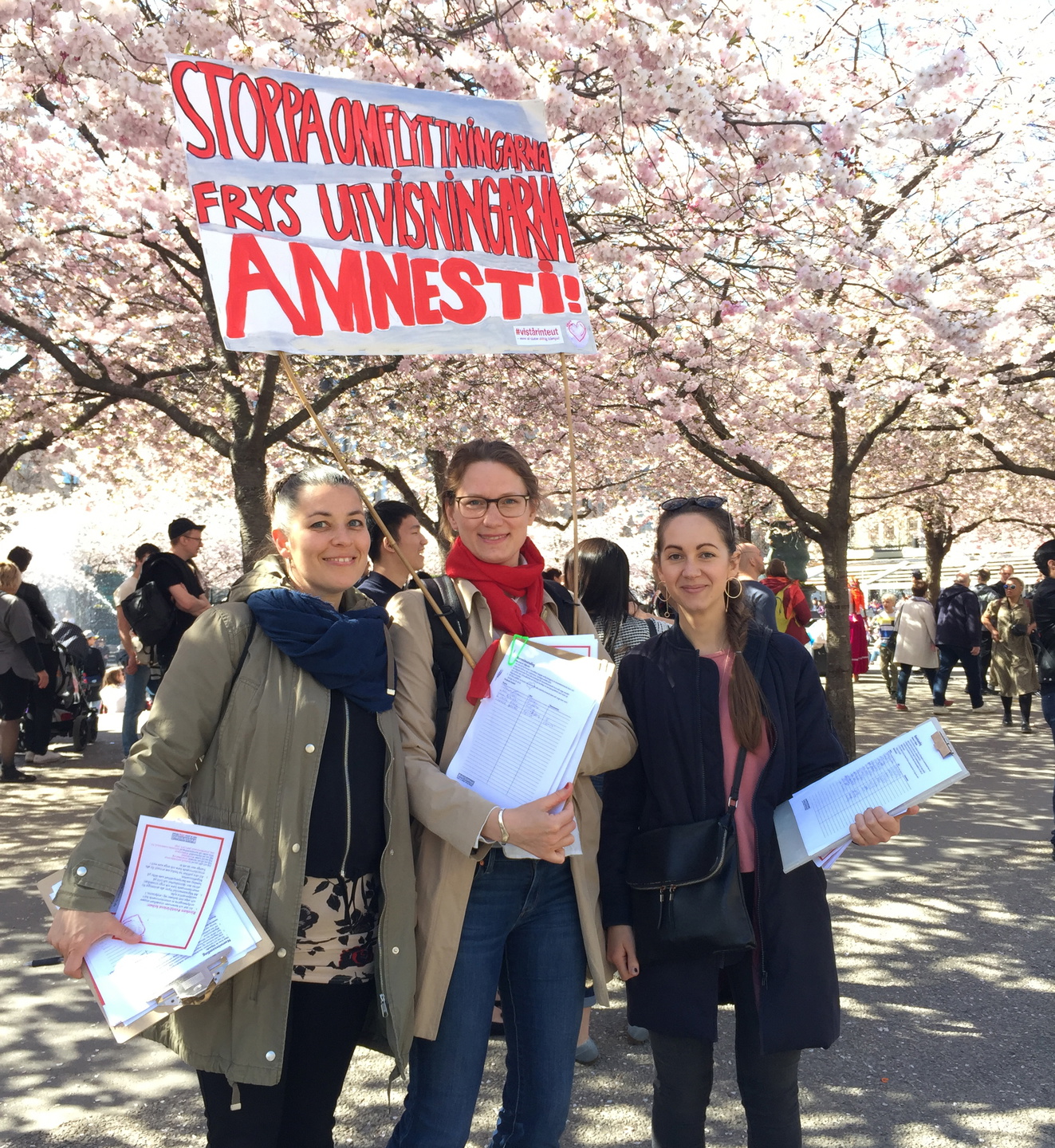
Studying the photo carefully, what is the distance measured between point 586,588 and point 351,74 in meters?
3.41

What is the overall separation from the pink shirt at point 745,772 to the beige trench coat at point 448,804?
0.78 ft

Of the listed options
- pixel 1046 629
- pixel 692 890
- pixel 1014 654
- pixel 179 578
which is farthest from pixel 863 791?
pixel 1014 654

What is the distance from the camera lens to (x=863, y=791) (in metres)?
2.45

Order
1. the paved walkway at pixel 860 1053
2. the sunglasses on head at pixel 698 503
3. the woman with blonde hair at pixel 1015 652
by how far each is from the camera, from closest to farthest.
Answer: the sunglasses on head at pixel 698 503, the paved walkway at pixel 860 1053, the woman with blonde hair at pixel 1015 652

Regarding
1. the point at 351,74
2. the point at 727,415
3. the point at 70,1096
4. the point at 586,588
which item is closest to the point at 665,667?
the point at 586,588

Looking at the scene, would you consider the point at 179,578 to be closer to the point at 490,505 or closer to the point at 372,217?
the point at 372,217

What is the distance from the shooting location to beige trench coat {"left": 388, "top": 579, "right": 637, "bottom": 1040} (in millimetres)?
2350

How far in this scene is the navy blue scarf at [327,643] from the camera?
2.32 meters

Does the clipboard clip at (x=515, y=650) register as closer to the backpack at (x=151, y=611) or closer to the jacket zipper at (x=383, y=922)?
the jacket zipper at (x=383, y=922)

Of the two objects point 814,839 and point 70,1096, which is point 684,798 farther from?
point 70,1096

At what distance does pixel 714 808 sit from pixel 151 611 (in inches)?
246

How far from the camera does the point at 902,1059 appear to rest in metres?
3.89

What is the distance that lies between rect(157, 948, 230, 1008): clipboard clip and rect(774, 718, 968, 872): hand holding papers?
1280mm

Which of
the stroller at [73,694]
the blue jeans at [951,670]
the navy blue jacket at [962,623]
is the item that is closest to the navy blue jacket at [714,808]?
the stroller at [73,694]
